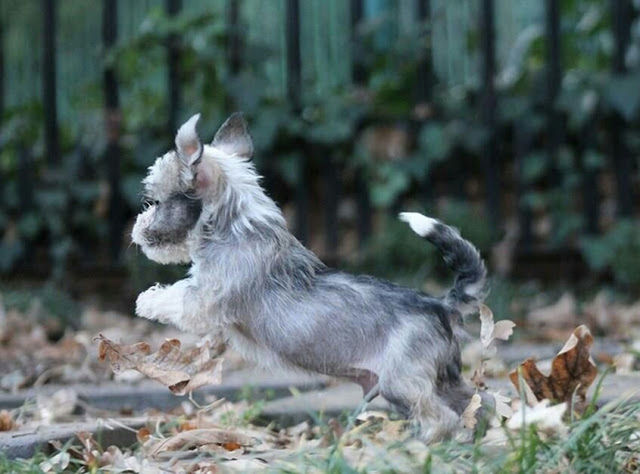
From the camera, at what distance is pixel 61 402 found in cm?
430

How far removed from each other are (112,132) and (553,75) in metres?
3.02

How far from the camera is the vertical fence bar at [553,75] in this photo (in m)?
7.71

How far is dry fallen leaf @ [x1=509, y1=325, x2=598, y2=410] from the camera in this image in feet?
11.0

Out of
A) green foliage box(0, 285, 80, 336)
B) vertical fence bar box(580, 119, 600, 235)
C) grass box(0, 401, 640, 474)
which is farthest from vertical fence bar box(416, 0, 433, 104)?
grass box(0, 401, 640, 474)

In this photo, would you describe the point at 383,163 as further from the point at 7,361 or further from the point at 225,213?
the point at 225,213

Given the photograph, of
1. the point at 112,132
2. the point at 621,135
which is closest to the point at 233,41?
the point at 112,132

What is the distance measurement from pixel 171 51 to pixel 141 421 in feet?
13.9

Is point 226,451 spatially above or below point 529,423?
below

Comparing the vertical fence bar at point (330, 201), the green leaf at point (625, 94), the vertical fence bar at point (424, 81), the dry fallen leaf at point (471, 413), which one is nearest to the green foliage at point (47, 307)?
the vertical fence bar at point (330, 201)

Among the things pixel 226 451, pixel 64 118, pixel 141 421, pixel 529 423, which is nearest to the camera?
pixel 529 423

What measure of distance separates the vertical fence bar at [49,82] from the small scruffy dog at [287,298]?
13.9 ft

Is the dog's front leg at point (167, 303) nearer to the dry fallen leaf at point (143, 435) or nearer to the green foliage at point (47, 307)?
the dry fallen leaf at point (143, 435)

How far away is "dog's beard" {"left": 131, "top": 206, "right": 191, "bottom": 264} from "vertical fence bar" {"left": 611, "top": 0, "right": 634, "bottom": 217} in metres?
4.87

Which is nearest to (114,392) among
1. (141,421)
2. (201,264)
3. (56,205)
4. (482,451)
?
(141,421)
